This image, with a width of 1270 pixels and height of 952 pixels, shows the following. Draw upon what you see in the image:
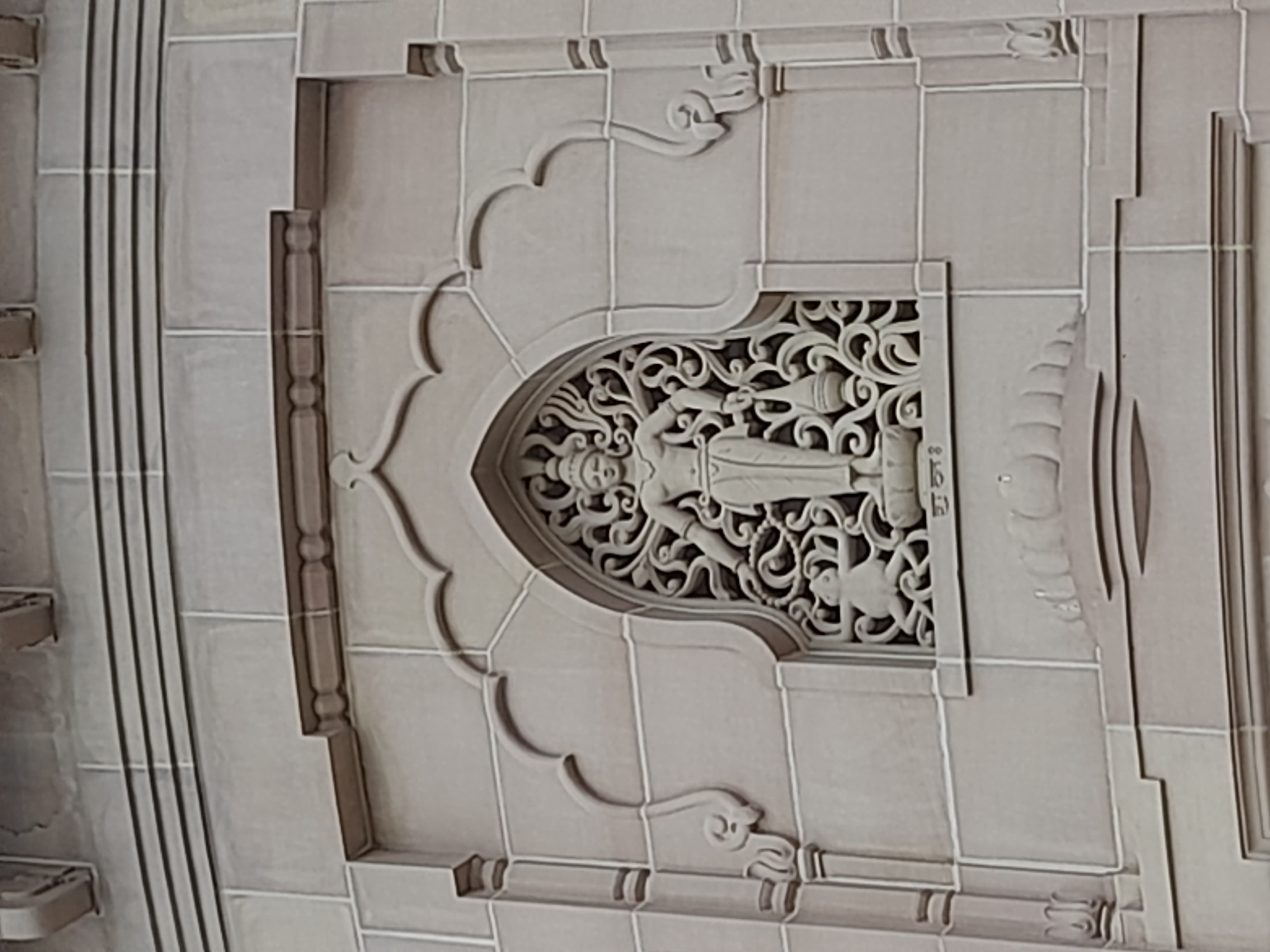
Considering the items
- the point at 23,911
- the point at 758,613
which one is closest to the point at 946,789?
the point at 758,613

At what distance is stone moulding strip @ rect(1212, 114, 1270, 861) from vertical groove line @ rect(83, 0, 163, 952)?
252 centimetres

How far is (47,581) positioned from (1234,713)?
2.77 m

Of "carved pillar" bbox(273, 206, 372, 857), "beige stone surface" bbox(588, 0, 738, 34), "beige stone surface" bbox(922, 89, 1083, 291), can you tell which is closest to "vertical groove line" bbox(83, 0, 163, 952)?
"carved pillar" bbox(273, 206, 372, 857)

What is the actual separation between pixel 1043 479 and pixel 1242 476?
1.27 ft

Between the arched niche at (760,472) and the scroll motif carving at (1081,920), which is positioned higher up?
the arched niche at (760,472)

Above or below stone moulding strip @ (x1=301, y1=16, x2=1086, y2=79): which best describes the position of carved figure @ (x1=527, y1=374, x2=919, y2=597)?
below

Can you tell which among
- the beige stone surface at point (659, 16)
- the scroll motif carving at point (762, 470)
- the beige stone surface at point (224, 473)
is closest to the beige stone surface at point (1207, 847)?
the scroll motif carving at point (762, 470)

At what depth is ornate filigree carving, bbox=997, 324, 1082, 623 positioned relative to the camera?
12.0 ft

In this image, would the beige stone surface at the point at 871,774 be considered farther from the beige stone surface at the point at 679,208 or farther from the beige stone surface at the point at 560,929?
the beige stone surface at the point at 679,208

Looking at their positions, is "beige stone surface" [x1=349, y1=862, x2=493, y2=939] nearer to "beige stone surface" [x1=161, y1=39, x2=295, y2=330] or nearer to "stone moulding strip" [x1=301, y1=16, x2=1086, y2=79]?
"beige stone surface" [x1=161, y1=39, x2=295, y2=330]

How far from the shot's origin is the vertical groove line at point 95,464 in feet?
13.9

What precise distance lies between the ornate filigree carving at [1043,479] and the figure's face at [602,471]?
2.97 ft

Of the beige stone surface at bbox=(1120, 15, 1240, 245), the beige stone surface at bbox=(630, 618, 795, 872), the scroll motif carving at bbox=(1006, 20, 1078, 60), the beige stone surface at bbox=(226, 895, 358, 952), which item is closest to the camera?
the beige stone surface at bbox=(1120, 15, 1240, 245)

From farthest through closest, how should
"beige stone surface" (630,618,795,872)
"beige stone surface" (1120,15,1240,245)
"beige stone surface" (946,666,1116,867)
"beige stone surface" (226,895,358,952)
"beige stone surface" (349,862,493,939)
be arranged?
1. "beige stone surface" (226,895,358,952)
2. "beige stone surface" (349,862,493,939)
3. "beige stone surface" (630,618,795,872)
4. "beige stone surface" (946,666,1116,867)
5. "beige stone surface" (1120,15,1240,245)
